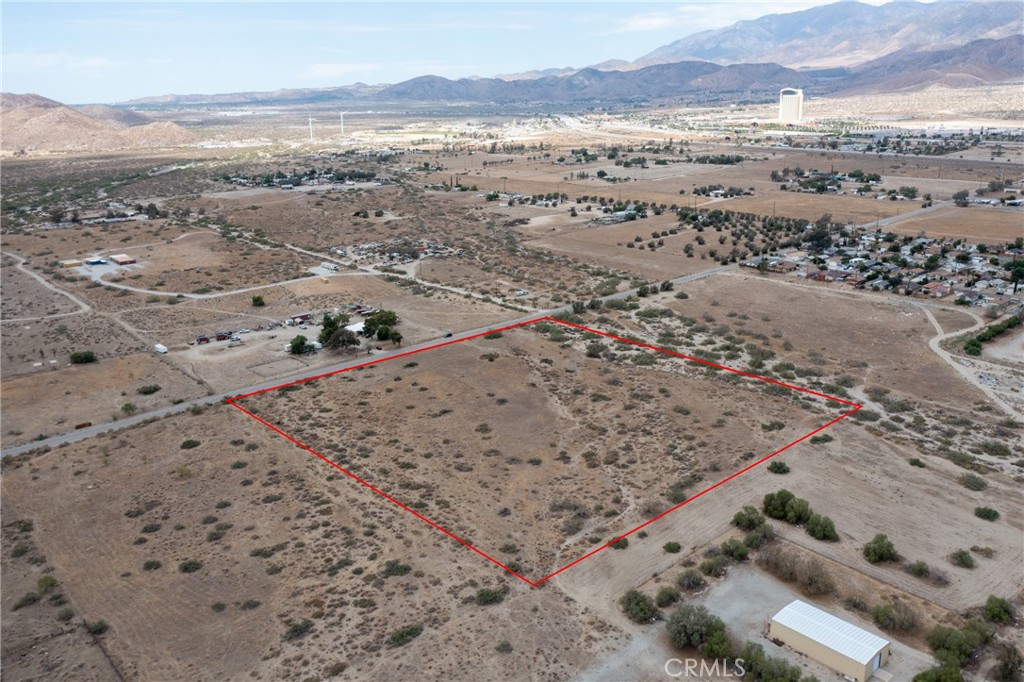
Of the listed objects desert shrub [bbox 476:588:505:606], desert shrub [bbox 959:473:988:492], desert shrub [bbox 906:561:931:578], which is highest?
desert shrub [bbox 959:473:988:492]

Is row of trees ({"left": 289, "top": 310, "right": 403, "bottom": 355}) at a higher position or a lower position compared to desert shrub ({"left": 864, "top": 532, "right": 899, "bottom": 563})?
higher

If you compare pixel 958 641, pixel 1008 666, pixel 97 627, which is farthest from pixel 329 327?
pixel 1008 666

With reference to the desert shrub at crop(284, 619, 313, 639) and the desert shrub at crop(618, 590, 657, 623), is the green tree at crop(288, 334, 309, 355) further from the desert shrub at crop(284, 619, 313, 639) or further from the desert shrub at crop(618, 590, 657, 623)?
the desert shrub at crop(618, 590, 657, 623)

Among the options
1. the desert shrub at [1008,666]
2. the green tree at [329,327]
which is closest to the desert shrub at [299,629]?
the desert shrub at [1008,666]

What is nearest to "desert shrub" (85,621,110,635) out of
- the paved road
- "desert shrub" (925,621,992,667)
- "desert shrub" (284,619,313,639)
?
"desert shrub" (284,619,313,639)

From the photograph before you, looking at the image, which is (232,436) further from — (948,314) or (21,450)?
(948,314)

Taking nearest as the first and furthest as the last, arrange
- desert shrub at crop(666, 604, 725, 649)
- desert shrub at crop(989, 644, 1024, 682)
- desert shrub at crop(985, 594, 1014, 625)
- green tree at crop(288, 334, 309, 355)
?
desert shrub at crop(989, 644, 1024, 682) < desert shrub at crop(666, 604, 725, 649) < desert shrub at crop(985, 594, 1014, 625) < green tree at crop(288, 334, 309, 355)

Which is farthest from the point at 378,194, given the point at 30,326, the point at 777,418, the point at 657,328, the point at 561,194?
the point at 777,418
